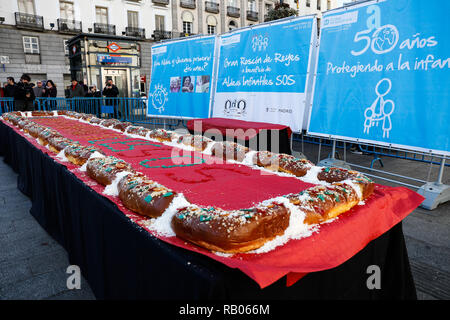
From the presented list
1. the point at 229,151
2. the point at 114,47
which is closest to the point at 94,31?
the point at 114,47

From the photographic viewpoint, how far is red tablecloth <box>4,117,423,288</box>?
1104mm

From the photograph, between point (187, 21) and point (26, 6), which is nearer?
point (26, 6)

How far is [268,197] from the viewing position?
1708 mm

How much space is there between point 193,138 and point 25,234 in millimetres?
2025

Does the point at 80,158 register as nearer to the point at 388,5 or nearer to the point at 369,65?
the point at 369,65

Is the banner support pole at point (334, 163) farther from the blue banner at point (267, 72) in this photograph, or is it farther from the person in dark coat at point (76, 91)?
the person in dark coat at point (76, 91)

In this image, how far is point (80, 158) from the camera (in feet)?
7.67

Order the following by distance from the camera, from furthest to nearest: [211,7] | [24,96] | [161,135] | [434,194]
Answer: [211,7], [24,96], [434,194], [161,135]

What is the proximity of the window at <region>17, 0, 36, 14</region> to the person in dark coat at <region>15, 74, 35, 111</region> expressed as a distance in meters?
17.2

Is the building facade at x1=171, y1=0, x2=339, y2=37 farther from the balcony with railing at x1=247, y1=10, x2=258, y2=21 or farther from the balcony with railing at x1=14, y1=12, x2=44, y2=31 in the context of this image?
the balcony with railing at x1=14, y1=12, x2=44, y2=31

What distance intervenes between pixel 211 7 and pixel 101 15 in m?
10.9

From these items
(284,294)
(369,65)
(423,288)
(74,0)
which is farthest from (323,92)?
(74,0)

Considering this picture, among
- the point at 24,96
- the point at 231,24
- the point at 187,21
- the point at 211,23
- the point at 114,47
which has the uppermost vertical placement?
the point at 231,24

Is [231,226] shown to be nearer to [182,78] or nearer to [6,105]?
[182,78]
